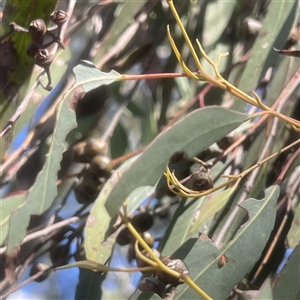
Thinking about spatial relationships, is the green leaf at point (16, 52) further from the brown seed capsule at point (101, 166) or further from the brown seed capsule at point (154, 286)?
the brown seed capsule at point (154, 286)

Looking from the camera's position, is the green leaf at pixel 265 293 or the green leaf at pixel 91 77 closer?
the green leaf at pixel 265 293

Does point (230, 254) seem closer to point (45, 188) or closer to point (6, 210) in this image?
point (45, 188)

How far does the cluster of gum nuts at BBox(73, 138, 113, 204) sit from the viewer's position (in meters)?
0.94

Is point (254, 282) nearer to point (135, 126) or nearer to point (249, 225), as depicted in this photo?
point (249, 225)

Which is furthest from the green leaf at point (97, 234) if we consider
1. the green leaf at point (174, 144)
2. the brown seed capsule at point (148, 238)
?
the green leaf at point (174, 144)

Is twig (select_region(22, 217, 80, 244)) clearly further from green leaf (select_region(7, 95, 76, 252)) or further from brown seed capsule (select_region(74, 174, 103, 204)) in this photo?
green leaf (select_region(7, 95, 76, 252))

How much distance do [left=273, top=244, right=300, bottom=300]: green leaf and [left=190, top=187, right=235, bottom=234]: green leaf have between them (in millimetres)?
165

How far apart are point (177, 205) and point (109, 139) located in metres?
0.23

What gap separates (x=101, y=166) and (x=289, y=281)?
41 cm

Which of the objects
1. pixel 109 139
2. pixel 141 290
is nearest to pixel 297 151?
pixel 141 290

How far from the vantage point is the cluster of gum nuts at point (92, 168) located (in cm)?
94

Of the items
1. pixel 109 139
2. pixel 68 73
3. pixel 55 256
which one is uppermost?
pixel 68 73

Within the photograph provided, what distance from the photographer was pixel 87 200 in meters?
0.98

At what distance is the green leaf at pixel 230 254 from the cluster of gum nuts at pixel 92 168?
10.6 inches
